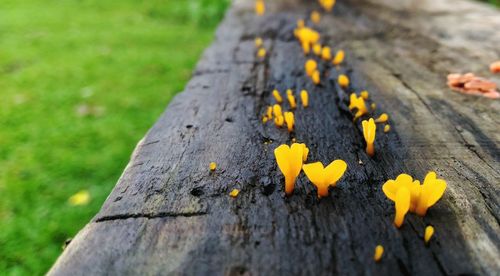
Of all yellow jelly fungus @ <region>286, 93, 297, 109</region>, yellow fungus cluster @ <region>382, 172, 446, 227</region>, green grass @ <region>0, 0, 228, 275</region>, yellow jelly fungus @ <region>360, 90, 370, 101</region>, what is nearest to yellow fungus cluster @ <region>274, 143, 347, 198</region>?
yellow fungus cluster @ <region>382, 172, 446, 227</region>

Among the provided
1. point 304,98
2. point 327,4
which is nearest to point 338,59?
point 304,98

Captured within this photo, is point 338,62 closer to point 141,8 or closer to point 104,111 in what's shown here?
point 104,111

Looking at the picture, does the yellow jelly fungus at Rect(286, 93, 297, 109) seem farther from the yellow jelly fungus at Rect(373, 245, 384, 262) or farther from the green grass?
the green grass

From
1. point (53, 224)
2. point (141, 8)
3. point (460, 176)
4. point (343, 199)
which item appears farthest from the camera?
point (141, 8)

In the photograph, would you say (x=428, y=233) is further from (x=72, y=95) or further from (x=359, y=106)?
(x=72, y=95)

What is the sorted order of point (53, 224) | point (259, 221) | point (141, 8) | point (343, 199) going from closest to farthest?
point (259, 221) < point (343, 199) < point (53, 224) < point (141, 8)

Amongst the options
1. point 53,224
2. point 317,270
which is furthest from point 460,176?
point 53,224

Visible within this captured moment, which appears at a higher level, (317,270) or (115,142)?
(317,270)
